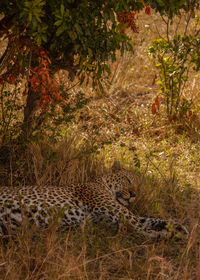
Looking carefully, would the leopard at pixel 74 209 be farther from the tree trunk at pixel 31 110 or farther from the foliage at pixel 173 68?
the foliage at pixel 173 68

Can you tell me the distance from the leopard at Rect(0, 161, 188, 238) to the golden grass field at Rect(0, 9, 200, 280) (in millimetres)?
112

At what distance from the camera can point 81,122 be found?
7.25 metres

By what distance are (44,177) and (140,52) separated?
5.90 metres

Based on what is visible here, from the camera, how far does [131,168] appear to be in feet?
18.8

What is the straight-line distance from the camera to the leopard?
3.92 meters

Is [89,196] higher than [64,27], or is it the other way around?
[64,27]

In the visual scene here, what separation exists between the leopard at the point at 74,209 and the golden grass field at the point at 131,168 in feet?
0.37

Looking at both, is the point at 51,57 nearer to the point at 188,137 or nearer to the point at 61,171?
the point at 61,171

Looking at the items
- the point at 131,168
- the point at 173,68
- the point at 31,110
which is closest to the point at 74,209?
the point at 131,168

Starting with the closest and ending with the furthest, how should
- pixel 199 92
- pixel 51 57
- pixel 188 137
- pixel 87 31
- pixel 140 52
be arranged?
pixel 87 31
pixel 51 57
pixel 188 137
pixel 199 92
pixel 140 52

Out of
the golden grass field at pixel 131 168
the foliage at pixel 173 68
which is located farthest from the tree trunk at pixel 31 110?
the foliage at pixel 173 68

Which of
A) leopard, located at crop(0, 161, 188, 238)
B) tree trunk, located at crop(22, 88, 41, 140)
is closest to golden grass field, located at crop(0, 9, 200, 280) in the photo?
leopard, located at crop(0, 161, 188, 238)

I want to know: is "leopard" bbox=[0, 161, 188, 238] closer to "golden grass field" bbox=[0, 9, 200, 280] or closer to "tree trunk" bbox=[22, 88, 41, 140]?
"golden grass field" bbox=[0, 9, 200, 280]

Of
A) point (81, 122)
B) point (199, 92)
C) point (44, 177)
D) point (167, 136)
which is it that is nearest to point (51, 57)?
point (44, 177)
